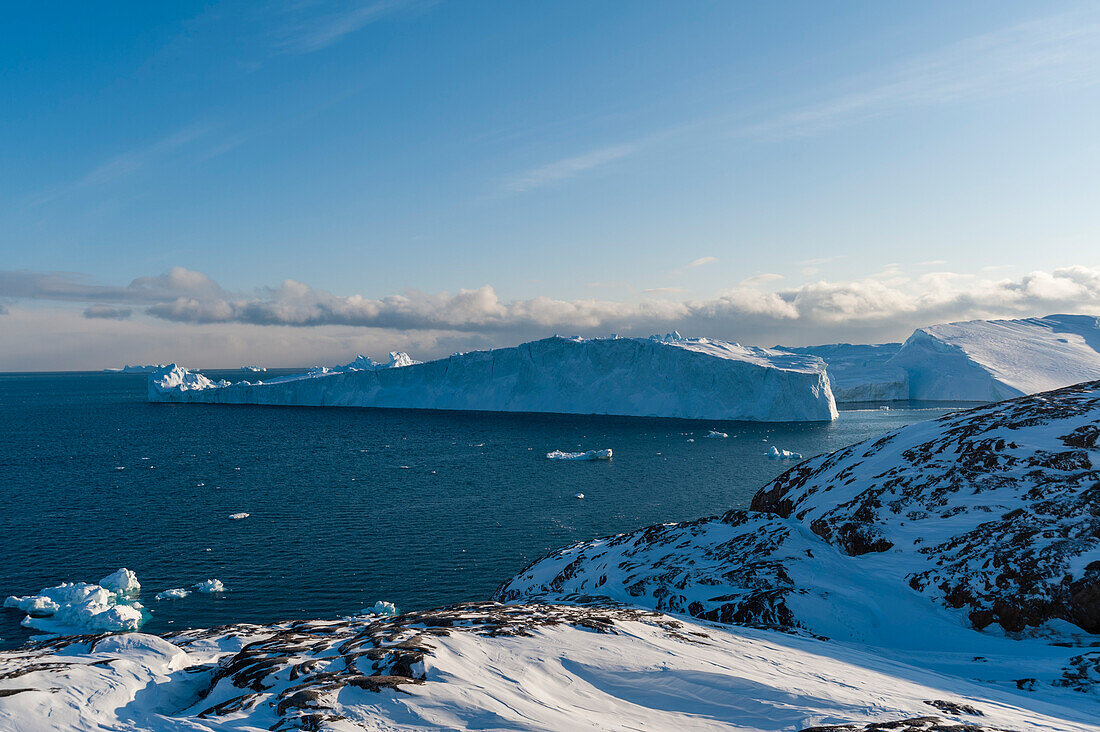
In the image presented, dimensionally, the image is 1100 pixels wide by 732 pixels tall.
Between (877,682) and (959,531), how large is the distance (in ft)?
16.3

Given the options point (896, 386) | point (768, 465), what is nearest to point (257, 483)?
point (768, 465)

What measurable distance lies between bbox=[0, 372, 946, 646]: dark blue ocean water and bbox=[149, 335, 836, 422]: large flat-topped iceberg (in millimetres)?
4425

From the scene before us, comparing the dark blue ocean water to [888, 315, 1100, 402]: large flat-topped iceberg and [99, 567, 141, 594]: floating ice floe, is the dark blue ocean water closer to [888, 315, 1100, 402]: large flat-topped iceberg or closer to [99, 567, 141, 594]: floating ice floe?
[99, 567, 141, 594]: floating ice floe

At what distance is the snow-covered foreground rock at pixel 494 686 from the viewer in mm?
5879

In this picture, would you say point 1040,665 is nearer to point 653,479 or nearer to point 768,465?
point 653,479

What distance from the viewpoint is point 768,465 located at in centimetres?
4994

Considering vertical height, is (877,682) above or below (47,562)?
above

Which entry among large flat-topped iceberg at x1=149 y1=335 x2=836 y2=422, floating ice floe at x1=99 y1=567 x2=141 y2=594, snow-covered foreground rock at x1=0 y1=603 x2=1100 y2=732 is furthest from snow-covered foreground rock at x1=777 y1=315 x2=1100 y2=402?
floating ice floe at x1=99 y1=567 x2=141 y2=594

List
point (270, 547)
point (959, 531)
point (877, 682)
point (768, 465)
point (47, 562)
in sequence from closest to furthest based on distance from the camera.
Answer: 1. point (877, 682)
2. point (959, 531)
3. point (47, 562)
4. point (270, 547)
5. point (768, 465)

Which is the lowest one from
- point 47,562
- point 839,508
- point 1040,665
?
point 47,562

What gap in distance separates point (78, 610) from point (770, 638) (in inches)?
911

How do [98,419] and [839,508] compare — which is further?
[98,419]

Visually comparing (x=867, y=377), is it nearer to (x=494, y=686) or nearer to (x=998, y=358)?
(x=998, y=358)

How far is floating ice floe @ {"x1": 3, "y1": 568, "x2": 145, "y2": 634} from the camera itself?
2053cm
